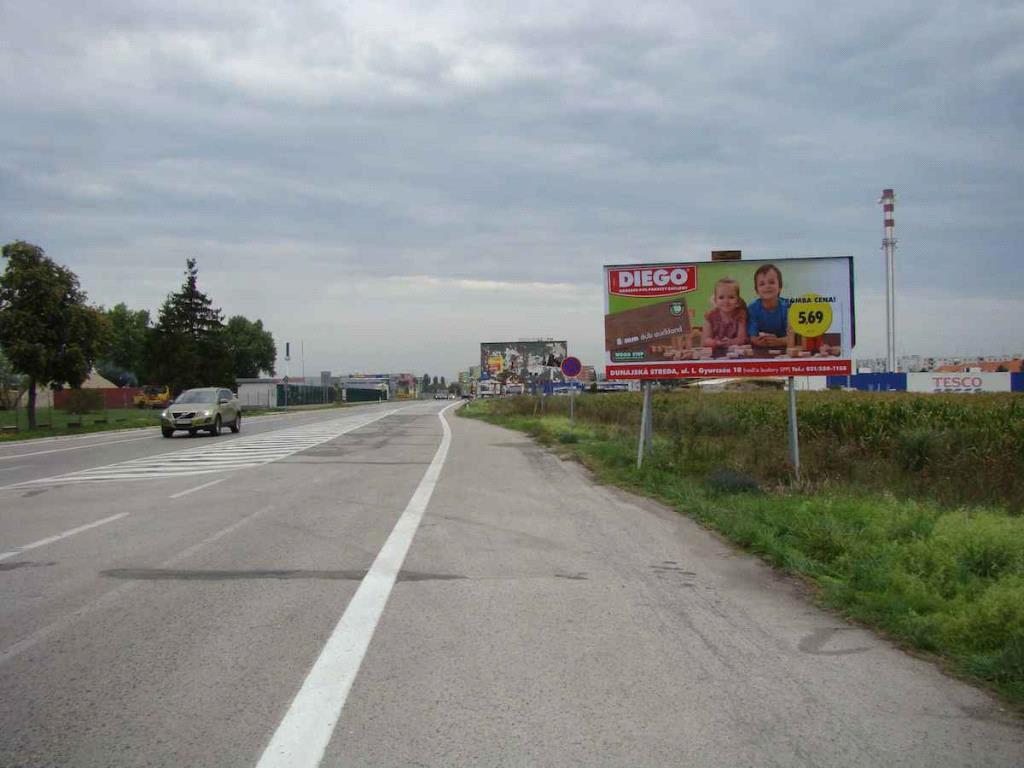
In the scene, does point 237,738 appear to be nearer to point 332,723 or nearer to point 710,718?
point 332,723

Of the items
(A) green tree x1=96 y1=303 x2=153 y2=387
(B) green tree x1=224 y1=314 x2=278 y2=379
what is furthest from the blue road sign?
(B) green tree x1=224 y1=314 x2=278 y2=379

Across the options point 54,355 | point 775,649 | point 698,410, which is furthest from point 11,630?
point 54,355

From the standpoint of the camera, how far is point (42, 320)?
36.1 m

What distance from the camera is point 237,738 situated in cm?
432

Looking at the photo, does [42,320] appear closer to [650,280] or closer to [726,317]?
[650,280]

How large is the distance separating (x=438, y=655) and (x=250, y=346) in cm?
13637

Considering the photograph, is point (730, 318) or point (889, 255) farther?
point (889, 255)

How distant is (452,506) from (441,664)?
735cm

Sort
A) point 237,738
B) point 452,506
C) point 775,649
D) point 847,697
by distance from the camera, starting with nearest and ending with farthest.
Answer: point 237,738 → point 847,697 → point 775,649 → point 452,506

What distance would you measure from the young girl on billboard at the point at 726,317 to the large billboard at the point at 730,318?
20mm

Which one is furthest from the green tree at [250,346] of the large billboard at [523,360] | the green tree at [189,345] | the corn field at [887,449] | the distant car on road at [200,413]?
the corn field at [887,449]

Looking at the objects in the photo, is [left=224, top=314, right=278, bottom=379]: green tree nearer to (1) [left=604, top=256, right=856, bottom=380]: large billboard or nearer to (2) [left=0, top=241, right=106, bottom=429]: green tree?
(2) [left=0, top=241, right=106, bottom=429]: green tree

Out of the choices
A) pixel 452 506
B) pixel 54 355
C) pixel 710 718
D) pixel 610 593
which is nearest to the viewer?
pixel 710 718

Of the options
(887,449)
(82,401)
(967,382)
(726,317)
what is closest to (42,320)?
(82,401)
